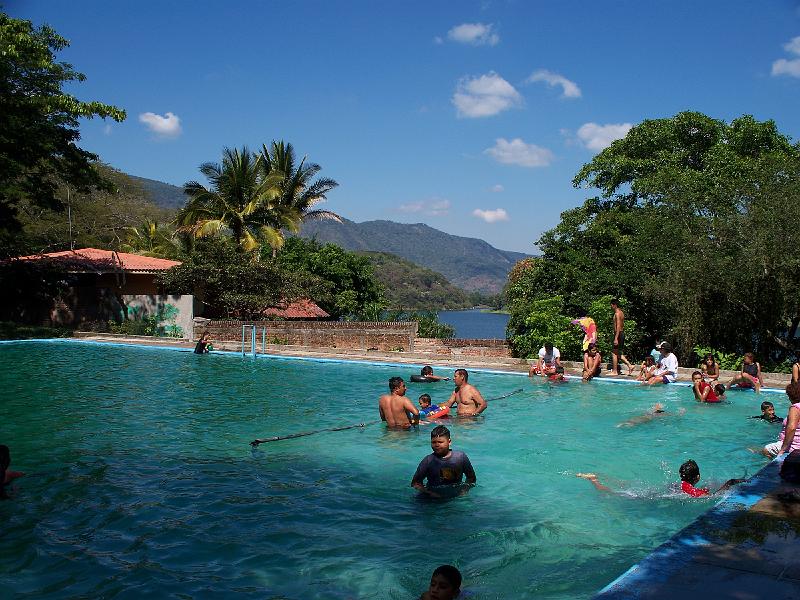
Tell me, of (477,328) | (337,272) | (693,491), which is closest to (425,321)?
(337,272)

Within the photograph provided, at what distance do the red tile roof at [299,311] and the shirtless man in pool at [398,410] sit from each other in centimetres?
1990

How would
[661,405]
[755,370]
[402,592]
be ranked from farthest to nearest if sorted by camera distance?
1. [755,370]
2. [661,405]
3. [402,592]

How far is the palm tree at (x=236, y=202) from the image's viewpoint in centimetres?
3547

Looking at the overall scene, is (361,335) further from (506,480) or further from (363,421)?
(506,480)

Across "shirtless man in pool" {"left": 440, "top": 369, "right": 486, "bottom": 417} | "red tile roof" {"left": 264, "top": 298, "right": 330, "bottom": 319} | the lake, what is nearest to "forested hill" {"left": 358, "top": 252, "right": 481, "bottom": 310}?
the lake

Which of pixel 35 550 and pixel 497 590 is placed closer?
pixel 497 590

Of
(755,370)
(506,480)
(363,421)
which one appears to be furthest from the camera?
(755,370)

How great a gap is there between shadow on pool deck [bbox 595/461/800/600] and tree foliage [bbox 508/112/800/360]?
1321 cm

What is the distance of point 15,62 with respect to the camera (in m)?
25.8

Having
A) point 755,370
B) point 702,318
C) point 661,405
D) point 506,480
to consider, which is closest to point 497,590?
point 506,480

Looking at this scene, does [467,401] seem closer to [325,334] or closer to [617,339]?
[617,339]

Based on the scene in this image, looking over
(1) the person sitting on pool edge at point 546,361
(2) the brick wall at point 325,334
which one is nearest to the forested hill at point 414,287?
(2) the brick wall at point 325,334

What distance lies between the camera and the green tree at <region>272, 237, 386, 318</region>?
36469 mm

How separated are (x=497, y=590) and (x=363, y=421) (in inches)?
322
